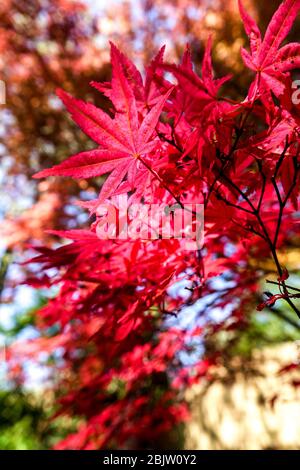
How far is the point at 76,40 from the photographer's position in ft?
13.5

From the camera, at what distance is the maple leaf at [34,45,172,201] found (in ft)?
2.39

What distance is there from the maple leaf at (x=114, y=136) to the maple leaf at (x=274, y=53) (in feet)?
0.81

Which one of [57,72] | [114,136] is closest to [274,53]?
[114,136]

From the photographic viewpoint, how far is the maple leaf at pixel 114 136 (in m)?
0.73

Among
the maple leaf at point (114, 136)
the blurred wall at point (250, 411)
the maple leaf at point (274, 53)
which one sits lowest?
the blurred wall at point (250, 411)

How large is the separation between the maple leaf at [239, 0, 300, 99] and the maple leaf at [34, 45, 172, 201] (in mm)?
246

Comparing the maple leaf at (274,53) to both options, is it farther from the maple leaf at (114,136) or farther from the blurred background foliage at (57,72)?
the blurred background foliage at (57,72)

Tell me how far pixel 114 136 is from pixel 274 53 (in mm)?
403

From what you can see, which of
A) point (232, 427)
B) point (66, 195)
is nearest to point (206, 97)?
Result: point (66, 195)

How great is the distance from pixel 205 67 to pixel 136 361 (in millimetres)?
1861

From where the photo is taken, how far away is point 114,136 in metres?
0.77

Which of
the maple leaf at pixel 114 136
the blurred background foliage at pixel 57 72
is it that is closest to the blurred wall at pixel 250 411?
the blurred background foliage at pixel 57 72

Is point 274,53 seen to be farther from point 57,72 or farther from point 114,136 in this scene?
point 57,72
